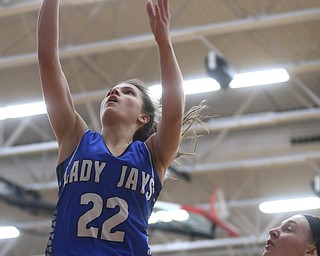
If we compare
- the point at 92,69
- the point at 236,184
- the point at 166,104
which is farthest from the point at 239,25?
the point at 166,104

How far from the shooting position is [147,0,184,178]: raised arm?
2.86 meters

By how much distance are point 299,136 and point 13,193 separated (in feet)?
20.3

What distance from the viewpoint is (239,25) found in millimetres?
11352

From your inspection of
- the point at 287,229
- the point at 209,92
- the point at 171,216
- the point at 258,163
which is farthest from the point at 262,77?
the point at 287,229

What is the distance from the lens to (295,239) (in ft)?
10.1

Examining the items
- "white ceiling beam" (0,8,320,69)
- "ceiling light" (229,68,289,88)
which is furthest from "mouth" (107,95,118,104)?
"ceiling light" (229,68,289,88)

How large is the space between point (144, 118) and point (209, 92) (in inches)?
460

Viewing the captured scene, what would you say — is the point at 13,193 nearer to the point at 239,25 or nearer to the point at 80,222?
the point at 239,25

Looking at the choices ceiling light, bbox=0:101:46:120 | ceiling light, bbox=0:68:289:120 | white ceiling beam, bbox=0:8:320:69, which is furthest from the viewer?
ceiling light, bbox=0:101:46:120

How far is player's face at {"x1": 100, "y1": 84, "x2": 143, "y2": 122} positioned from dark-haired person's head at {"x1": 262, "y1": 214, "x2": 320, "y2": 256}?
2.56ft

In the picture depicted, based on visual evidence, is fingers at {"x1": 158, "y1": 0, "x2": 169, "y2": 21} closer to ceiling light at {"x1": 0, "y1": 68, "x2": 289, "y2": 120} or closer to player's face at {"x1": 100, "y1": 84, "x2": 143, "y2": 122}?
player's face at {"x1": 100, "y1": 84, "x2": 143, "y2": 122}

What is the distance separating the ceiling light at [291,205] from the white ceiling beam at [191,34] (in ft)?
17.6

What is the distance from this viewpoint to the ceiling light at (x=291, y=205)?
17.0 metres

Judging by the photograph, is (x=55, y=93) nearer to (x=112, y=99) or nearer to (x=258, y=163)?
(x=112, y=99)
